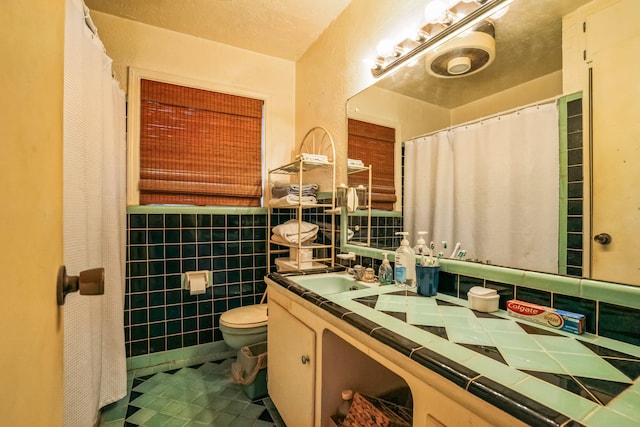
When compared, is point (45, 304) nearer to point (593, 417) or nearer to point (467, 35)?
point (593, 417)

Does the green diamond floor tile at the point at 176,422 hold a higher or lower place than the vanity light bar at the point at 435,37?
lower

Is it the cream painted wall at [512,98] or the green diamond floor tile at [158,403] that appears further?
the green diamond floor tile at [158,403]

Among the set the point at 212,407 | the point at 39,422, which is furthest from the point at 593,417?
the point at 212,407

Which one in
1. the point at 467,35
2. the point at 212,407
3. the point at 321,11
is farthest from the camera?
the point at 321,11

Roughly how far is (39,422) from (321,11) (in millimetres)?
2270

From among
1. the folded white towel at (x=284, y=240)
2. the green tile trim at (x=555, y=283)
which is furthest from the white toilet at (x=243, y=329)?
the green tile trim at (x=555, y=283)

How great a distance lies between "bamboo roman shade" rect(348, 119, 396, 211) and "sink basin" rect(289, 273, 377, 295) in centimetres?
45

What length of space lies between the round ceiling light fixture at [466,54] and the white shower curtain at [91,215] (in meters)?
1.51

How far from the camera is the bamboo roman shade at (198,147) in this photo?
208 centimetres

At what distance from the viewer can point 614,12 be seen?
81cm

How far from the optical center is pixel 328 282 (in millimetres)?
1608

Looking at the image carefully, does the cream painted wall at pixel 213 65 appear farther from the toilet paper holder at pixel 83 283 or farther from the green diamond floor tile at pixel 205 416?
the toilet paper holder at pixel 83 283

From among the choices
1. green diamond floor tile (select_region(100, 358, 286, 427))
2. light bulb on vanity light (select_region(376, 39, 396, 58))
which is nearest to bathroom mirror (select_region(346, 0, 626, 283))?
light bulb on vanity light (select_region(376, 39, 396, 58))

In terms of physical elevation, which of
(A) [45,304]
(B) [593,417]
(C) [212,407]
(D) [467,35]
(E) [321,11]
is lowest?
(C) [212,407]
